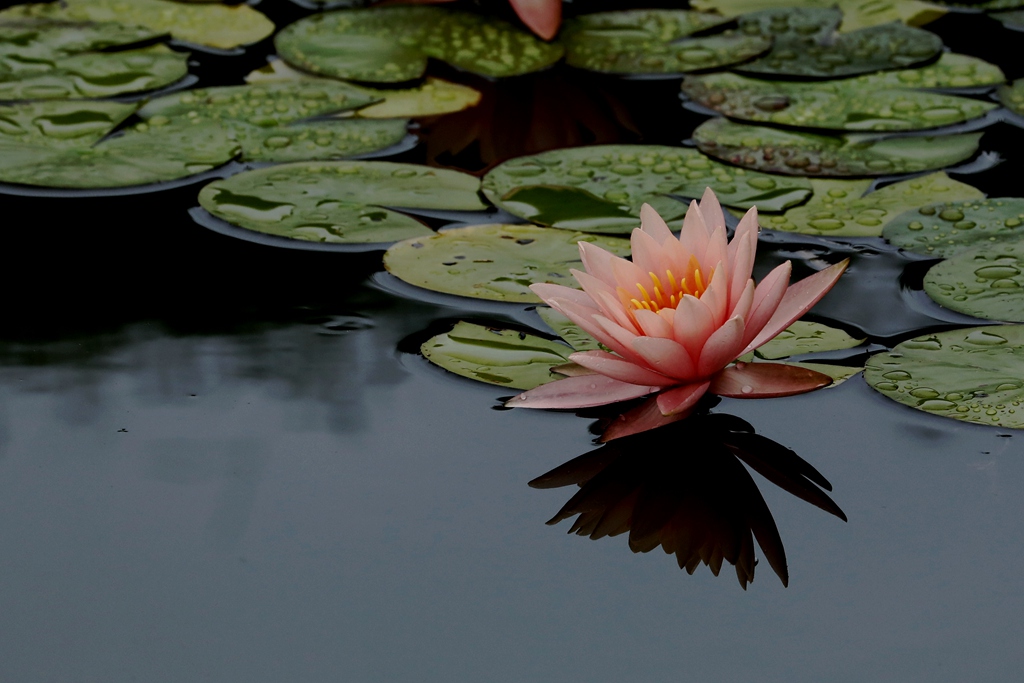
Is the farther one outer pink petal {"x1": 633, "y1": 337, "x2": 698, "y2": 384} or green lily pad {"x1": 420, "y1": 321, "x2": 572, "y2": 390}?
green lily pad {"x1": 420, "y1": 321, "x2": 572, "y2": 390}

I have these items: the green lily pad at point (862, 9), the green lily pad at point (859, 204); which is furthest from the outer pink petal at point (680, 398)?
the green lily pad at point (862, 9)

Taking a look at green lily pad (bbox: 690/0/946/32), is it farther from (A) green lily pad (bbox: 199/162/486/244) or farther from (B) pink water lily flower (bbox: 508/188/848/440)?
(B) pink water lily flower (bbox: 508/188/848/440)

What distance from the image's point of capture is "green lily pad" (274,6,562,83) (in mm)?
2566

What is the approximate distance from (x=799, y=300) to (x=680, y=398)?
0.22 m

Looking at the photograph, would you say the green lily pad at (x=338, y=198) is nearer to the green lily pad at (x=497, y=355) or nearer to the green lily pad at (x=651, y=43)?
the green lily pad at (x=497, y=355)

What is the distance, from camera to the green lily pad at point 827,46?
2.49 metres

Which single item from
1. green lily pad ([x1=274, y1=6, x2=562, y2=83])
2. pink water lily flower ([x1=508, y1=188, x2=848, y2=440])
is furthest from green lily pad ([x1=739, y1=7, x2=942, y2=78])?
pink water lily flower ([x1=508, y1=188, x2=848, y2=440])

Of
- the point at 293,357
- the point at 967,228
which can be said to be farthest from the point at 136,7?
the point at 967,228

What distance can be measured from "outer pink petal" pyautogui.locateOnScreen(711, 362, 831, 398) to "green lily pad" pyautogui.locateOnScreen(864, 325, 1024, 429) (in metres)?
0.12

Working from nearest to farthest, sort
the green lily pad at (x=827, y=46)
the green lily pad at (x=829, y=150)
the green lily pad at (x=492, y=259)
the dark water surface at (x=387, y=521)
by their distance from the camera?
1. the dark water surface at (x=387, y=521)
2. the green lily pad at (x=492, y=259)
3. the green lily pad at (x=829, y=150)
4. the green lily pad at (x=827, y=46)

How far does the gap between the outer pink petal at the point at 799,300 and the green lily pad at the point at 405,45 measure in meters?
1.40

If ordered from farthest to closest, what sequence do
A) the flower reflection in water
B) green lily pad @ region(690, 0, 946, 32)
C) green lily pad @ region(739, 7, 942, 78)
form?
green lily pad @ region(690, 0, 946, 32) → green lily pad @ region(739, 7, 942, 78) → the flower reflection in water

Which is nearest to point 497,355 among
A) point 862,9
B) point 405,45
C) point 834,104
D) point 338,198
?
point 338,198

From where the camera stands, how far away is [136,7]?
2.98 metres
